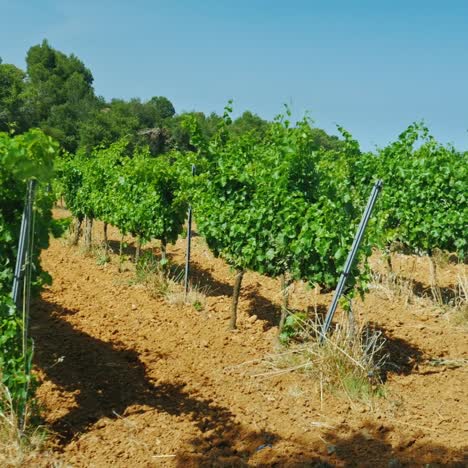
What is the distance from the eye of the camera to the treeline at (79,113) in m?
38.5

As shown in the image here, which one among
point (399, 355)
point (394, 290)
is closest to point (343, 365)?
point (399, 355)

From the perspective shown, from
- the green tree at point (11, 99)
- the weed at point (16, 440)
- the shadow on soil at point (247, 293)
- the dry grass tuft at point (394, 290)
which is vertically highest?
the green tree at point (11, 99)

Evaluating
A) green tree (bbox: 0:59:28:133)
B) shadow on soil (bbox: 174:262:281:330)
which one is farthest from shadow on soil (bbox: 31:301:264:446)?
green tree (bbox: 0:59:28:133)

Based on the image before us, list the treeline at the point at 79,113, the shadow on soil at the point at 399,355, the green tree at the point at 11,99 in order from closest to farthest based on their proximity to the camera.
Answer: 1. the shadow on soil at the point at 399,355
2. the green tree at the point at 11,99
3. the treeline at the point at 79,113

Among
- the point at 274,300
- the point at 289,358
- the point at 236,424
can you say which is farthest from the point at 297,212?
the point at 274,300

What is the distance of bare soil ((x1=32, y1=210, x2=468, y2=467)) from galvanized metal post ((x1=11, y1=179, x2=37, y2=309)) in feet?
3.66

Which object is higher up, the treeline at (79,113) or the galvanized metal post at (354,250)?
the treeline at (79,113)

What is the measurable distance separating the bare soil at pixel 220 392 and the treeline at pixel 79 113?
24083 millimetres

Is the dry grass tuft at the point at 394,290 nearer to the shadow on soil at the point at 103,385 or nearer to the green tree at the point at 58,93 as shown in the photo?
the shadow on soil at the point at 103,385

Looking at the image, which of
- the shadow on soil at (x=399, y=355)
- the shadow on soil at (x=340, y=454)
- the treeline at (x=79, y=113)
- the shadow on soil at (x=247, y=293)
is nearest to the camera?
the shadow on soil at (x=340, y=454)

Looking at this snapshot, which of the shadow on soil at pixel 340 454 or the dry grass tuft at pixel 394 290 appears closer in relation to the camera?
the shadow on soil at pixel 340 454

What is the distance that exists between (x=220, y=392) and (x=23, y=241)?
7.27 feet

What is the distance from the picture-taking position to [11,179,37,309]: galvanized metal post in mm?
3664

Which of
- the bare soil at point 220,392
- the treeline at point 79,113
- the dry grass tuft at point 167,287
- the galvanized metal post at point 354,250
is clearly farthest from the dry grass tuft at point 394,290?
the treeline at point 79,113
